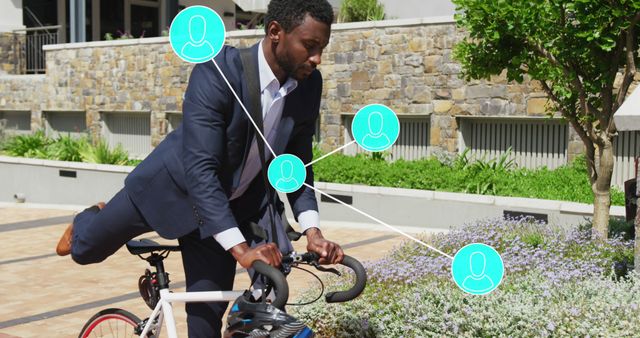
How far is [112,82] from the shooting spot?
22203 millimetres

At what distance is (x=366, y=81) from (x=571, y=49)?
29.6 ft

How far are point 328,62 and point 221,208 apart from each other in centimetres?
1421

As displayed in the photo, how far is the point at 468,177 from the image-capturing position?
13.7 metres

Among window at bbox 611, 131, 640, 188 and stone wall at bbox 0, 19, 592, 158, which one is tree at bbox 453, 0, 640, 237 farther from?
stone wall at bbox 0, 19, 592, 158

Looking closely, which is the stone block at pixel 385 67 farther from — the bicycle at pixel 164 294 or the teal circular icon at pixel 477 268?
the teal circular icon at pixel 477 268

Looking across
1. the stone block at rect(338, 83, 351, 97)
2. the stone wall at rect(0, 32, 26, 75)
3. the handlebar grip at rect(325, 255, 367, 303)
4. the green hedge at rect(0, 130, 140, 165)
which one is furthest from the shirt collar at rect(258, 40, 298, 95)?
the stone wall at rect(0, 32, 26, 75)

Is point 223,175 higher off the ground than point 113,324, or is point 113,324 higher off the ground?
point 223,175

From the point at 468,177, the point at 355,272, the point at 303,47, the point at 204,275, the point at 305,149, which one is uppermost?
the point at 303,47

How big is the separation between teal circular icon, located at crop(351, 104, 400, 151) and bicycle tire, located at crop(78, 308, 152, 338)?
5.35ft

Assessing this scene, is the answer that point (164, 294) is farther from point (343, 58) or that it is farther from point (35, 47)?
point (35, 47)

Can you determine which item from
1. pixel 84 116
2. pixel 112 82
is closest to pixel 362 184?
pixel 112 82

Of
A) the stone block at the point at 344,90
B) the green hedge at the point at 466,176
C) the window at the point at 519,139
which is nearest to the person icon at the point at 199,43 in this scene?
the green hedge at the point at 466,176

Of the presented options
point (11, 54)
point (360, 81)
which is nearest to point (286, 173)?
point (360, 81)

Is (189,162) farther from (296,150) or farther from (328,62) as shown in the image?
(328,62)
